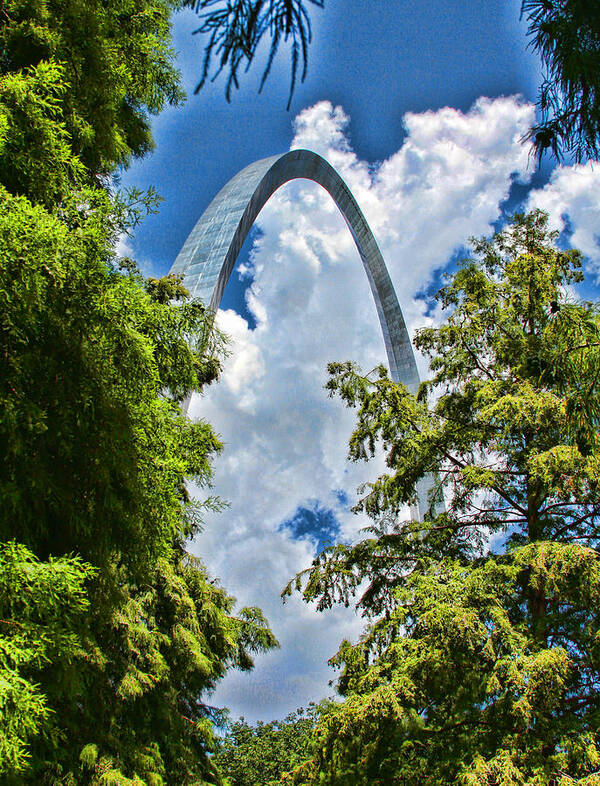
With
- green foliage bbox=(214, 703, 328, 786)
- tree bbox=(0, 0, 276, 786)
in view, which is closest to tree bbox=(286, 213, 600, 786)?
tree bbox=(0, 0, 276, 786)

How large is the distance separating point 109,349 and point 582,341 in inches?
151

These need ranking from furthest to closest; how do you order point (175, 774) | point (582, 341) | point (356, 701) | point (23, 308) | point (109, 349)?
point (175, 774)
point (356, 701)
point (582, 341)
point (109, 349)
point (23, 308)

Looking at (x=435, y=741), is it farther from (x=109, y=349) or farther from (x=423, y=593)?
(x=109, y=349)

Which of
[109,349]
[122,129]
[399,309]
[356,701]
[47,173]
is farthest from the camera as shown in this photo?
[399,309]

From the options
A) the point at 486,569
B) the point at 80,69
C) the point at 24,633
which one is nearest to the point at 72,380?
the point at 24,633

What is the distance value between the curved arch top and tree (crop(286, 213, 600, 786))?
472 cm

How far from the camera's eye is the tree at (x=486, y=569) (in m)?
4.66

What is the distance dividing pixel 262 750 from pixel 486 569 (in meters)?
29.7

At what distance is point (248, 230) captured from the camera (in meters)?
13.5

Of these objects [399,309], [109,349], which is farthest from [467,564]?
[399,309]

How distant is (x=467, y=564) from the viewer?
6438 millimetres

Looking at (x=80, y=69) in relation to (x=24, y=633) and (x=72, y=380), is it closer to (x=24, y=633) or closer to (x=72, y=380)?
(x=72, y=380)

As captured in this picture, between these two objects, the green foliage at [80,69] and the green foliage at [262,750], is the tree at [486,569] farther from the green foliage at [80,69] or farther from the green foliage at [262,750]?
the green foliage at [262,750]

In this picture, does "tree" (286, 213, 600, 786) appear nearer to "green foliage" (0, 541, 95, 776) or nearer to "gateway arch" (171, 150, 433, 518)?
"green foliage" (0, 541, 95, 776)
